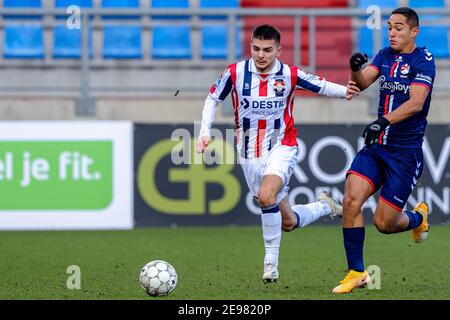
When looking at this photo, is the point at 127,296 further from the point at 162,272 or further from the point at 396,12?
the point at 396,12

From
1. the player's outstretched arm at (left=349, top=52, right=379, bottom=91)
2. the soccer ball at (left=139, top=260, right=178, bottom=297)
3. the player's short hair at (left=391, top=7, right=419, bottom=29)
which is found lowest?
the soccer ball at (left=139, top=260, right=178, bottom=297)

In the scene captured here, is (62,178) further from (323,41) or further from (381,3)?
(381,3)

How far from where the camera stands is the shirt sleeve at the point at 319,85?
900 cm

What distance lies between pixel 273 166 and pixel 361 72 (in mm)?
1091

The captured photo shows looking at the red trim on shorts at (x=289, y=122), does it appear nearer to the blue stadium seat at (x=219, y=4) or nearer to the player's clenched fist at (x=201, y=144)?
the player's clenched fist at (x=201, y=144)

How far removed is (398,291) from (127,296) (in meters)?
1.96

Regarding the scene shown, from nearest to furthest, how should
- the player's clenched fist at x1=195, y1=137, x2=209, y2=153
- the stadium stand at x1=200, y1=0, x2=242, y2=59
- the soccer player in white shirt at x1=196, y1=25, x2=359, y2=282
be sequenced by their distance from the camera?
1. the player's clenched fist at x1=195, y1=137, x2=209, y2=153
2. the soccer player in white shirt at x1=196, y1=25, x2=359, y2=282
3. the stadium stand at x1=200, y1=0, x2=242, y2=59

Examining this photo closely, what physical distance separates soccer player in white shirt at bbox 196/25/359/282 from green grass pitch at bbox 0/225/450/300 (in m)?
0.70

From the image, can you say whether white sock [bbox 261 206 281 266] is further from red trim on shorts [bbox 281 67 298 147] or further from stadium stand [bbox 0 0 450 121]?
stadium stand [bbox 0 0 450 121]

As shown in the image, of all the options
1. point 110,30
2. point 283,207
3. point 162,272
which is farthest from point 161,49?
point 162,272

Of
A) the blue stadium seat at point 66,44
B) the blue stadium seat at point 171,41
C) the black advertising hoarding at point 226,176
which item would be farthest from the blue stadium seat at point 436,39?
the blue stadium seat at point 66,44

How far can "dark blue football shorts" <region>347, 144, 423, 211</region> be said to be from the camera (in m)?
8.55

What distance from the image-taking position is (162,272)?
7.93 meters

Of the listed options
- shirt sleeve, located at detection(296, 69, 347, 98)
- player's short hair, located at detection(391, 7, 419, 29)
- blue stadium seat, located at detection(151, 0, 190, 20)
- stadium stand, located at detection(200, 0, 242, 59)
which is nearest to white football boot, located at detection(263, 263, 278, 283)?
shirt sleeve, located at detection(296, 69, 347, 98)
